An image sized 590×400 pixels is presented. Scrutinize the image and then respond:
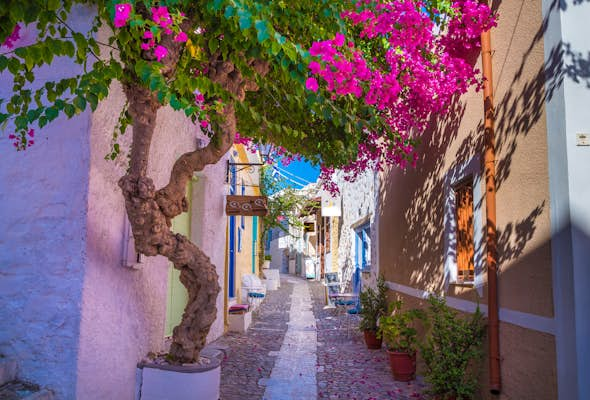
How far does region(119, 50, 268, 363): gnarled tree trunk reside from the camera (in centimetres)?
363

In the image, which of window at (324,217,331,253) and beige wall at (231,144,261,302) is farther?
window at (324,217,331,253)

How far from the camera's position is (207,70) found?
4113 millimetres

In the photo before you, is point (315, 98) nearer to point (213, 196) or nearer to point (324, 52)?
point (324, 52)

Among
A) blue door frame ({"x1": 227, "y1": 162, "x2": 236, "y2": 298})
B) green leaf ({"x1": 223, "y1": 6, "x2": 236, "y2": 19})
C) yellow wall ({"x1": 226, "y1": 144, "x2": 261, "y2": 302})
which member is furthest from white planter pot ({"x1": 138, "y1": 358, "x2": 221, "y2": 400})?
blue door frame ({"x1": 227, "y1": 162, "x2": 236, "y2": 298})

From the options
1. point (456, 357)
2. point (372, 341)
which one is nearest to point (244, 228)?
point (372, 341)

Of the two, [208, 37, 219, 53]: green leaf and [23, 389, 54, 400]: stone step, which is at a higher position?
[208, 37, 219, 53]: green leaf

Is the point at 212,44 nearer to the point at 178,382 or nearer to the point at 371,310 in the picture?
the point at 178,382

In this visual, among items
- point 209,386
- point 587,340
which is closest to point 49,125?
point 209,386

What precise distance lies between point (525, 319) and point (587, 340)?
0.67m

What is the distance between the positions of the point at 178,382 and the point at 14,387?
1.21 m

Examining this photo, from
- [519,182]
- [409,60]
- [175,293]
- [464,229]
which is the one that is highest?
[409,60]

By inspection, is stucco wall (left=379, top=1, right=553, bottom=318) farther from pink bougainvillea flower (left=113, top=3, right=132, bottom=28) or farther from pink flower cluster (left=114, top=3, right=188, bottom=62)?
pink bougainvillea flower (left=113, top=3, right=132, bottom=28)

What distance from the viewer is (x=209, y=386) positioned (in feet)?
14.3

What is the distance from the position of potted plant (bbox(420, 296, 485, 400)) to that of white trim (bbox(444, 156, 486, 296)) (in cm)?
34
